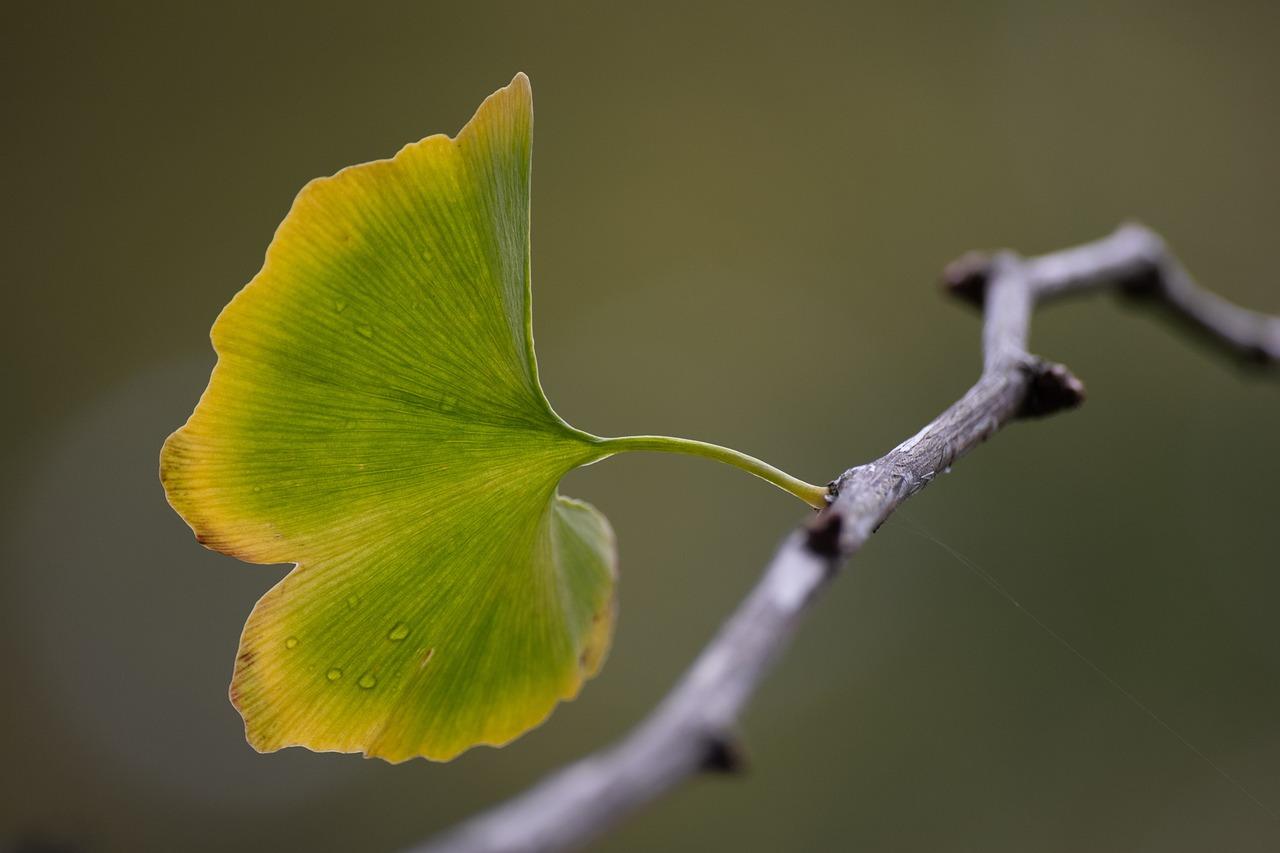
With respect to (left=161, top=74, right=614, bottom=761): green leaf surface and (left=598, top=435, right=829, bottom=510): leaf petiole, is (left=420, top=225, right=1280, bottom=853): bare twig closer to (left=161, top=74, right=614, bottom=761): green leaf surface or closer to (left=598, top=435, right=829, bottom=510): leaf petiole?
(left=598, top=435, right=829, bottom=510): leaf petiole

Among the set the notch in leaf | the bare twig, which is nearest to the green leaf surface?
the notch in leaf

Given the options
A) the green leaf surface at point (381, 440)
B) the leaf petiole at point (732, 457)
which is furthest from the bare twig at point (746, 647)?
the green leaf surface at point (381, 440)

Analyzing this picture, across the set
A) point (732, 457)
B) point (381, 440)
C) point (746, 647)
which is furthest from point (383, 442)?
point (746, 647)

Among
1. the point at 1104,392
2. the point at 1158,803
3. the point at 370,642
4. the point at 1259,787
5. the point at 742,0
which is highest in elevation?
the point at 742,0

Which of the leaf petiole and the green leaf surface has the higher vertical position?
the leaf petiole

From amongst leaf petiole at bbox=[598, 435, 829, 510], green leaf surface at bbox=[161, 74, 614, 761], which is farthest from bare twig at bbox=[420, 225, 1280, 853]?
green leaf surface at bbox=[161, 74, 614, 761]

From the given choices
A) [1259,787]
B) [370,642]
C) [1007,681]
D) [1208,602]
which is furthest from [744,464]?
[1259,787]

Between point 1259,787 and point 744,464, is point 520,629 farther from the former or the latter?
point 1259,787

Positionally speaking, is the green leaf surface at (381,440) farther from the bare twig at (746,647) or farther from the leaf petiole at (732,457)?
the bare twig at (746,647)

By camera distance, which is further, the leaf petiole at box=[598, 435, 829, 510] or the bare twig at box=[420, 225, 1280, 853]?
the leaf petiole at box=[598, 435, 829, 510]
